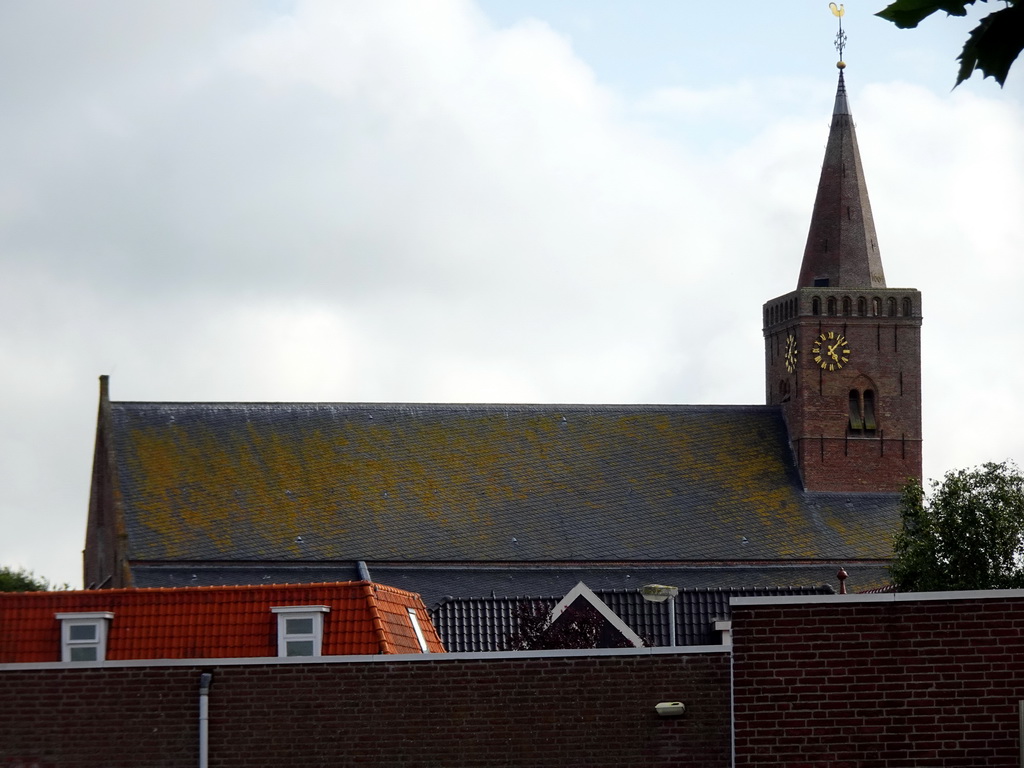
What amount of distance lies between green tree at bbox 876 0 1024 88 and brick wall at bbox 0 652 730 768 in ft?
42.1

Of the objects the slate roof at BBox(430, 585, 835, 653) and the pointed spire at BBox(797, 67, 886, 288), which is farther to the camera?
the pointed spire at BBox(797, 67, 886, 288)

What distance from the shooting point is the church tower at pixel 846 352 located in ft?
162

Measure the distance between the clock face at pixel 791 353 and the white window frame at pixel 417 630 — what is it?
2654cm

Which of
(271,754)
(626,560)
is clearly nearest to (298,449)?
(626,560)

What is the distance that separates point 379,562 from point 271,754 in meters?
29.6

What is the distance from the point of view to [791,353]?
51125 mm

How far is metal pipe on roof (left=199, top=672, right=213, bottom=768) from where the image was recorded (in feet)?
53.3

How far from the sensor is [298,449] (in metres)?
48.1

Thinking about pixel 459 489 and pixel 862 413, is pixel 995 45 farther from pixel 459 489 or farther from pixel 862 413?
pixel 862 413

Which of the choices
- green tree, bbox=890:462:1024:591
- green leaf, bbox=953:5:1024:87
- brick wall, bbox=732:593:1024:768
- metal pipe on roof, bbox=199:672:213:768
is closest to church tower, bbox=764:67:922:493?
green tree, bbox=890:462:1024:591

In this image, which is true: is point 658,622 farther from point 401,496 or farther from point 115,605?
point 401,496

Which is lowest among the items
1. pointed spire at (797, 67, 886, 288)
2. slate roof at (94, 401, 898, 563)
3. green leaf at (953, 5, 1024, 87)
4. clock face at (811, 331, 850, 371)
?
green leaf at (953, 5, 1024, 87)

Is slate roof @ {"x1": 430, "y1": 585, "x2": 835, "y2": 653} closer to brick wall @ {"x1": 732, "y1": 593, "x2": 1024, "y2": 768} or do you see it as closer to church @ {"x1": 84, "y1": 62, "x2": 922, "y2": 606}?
church @ {"x1": 84, "y1": 62, "x2": 922, "y2": 606}

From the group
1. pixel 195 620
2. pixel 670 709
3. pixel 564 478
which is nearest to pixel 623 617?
pixel 195 620
